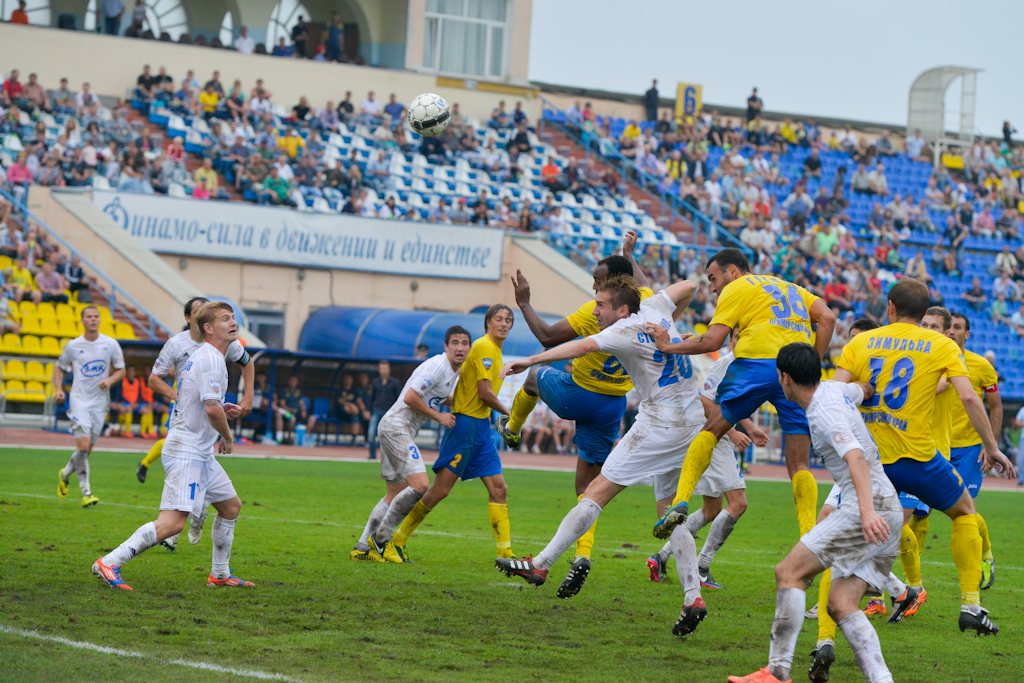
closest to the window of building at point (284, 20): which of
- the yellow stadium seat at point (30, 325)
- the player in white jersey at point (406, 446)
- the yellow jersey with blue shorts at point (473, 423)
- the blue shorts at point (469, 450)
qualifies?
the yellow stadium seat at point (30, 325)

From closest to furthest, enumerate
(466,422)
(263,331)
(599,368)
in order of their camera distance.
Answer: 1. (599,368)
2. (466,422)
3. (263,331)

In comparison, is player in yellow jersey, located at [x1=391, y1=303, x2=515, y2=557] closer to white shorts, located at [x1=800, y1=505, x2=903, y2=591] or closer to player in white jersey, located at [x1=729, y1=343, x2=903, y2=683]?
player in white jersey, located at [x1=729, y1=343, x2=903, y2=683]

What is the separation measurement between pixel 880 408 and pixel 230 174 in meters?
24.7

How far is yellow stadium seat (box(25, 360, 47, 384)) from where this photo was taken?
22.6 metres

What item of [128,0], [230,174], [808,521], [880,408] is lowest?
[808,521]

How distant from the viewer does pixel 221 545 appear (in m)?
8.22

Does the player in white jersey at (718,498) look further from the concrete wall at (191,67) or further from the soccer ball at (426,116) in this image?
the concrete wall at (191,67)

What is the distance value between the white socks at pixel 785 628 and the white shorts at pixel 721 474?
347 cm

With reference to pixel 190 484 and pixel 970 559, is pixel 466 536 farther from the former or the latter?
pixel 970 559

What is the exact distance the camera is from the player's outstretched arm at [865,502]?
5.53 m

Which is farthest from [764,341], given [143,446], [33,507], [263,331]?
[263,331]

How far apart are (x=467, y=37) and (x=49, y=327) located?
18.7 metres

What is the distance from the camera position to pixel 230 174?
96.5ft

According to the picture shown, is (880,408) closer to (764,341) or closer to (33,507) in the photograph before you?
(764,341)
